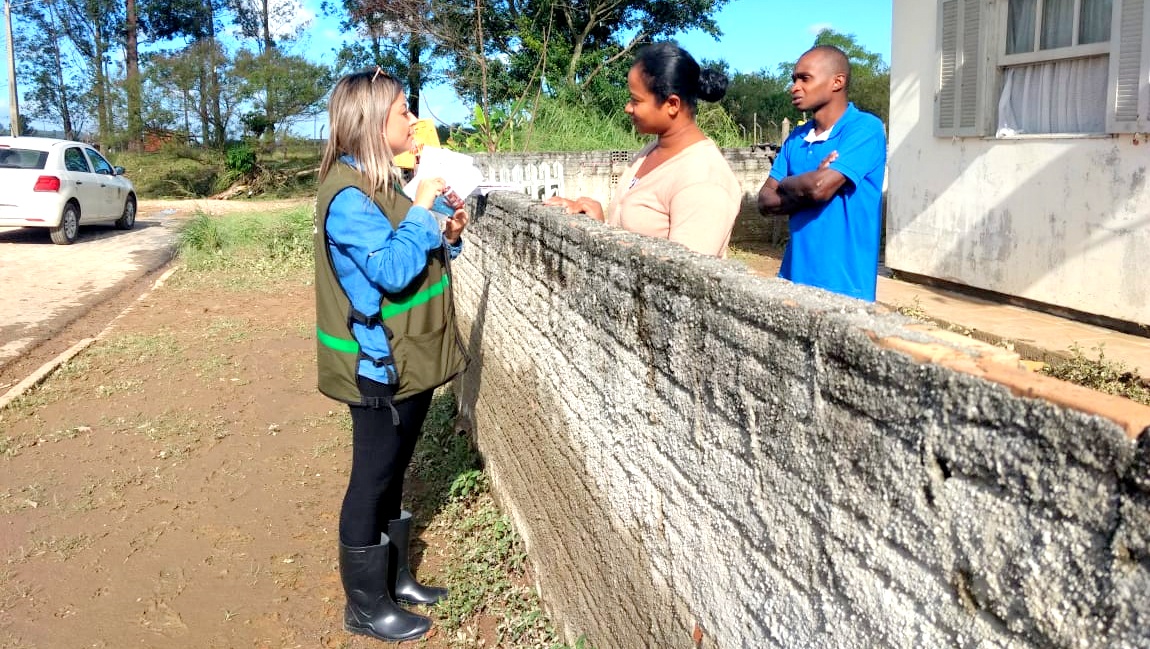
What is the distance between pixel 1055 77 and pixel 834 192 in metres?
4.67

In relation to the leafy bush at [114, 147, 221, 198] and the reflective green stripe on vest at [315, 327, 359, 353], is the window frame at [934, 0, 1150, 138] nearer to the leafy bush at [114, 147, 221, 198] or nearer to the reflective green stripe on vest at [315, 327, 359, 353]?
the reflective green stripe on vest at [315, 327, 359, 353]

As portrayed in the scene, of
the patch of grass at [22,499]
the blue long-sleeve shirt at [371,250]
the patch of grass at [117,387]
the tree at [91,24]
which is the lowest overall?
the patch of grass at [22,499]

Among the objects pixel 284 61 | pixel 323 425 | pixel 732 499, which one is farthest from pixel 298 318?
pixel 284 61

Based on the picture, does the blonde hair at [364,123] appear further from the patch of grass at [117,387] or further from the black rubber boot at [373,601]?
the patch of grass at [117,387]

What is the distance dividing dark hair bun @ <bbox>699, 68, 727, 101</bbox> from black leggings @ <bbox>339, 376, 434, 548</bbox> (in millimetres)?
1324

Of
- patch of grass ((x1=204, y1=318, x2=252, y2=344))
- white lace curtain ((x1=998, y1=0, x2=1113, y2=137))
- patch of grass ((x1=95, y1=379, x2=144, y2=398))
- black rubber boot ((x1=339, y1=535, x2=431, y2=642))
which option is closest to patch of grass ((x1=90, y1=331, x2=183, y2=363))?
patch of grass ((x1=204, y1=318, x2=252, y2=344))

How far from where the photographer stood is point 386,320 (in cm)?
294

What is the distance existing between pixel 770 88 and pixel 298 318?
26329 millimetres

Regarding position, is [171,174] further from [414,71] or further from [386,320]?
[386,320]

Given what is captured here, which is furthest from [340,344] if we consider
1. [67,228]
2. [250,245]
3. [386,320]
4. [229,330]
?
[67,228]

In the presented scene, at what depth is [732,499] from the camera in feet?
6.23

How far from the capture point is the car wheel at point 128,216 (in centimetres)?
1720

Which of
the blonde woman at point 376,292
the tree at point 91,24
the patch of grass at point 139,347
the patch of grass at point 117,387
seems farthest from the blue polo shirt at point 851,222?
the tree at point 91,24

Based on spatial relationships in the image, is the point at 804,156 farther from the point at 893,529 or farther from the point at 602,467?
the point at 893,529
